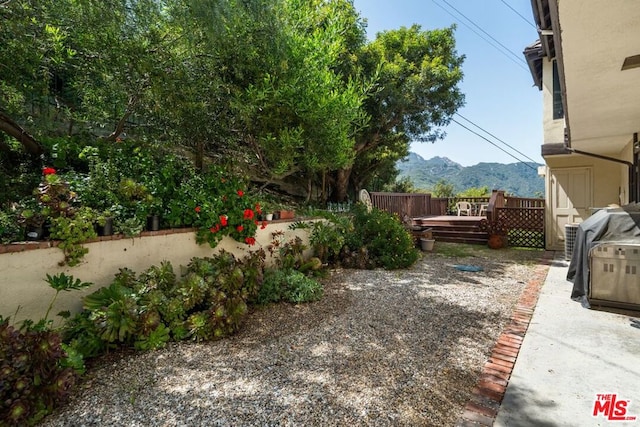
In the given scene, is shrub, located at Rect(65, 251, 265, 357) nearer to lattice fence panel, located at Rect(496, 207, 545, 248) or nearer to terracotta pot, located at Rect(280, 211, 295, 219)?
terracotta pot, located at Rect(280, 211, 295, 219)

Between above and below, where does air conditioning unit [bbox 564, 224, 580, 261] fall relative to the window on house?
below

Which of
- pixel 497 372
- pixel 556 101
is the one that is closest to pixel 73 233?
pixel 497 372

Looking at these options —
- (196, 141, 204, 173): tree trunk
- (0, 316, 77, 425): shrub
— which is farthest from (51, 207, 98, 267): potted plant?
(196, 141, 204, 173): tree trunk

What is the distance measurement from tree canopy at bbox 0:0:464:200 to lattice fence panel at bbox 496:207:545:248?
6605 mm

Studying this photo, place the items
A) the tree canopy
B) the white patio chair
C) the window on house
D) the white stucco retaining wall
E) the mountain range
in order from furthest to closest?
the mountain range < the white patio chair < the window on house < the tree canopy < the white stucco retaining wall

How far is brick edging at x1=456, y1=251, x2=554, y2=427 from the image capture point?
6.28 ft

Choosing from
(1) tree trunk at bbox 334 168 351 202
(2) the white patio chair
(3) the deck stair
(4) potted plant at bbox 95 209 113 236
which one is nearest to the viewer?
(4) potted plant at bbox 95 209 113 236

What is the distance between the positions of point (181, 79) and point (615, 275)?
5.68 m

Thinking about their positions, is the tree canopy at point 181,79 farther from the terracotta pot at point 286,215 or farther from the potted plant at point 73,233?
the potted plant at point 73,233

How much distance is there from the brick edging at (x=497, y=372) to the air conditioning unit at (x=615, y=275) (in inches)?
27.5

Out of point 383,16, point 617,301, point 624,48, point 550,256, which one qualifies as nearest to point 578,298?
point 617,301

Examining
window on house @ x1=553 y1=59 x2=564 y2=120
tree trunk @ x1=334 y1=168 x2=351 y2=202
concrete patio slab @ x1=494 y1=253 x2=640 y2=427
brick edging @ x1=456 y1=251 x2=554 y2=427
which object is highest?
window on house @ x1=553 y1=59 x2=564 y2=120

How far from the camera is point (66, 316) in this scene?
2.62 metres

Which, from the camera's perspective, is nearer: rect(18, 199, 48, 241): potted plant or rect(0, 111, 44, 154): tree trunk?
rect(18, 199, 48, 241): potted plant
